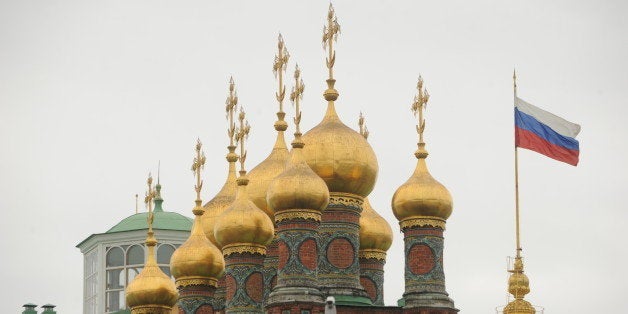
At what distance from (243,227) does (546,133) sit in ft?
34.0

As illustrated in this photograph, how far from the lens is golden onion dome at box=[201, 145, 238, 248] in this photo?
240 feet

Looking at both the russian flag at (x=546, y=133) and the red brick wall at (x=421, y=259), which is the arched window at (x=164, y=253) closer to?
the red brick wall at (x=421, y=259)

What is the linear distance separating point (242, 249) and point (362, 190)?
4.33 meters

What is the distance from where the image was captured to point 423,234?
6794 centimetres

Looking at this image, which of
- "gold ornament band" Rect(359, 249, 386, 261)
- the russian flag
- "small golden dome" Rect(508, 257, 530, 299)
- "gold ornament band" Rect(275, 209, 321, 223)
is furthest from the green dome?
"small golden dome" Rect(508, 257, 530, 299)

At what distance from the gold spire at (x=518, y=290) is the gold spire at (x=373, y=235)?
18.3 feet

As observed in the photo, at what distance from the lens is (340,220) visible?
68.1m

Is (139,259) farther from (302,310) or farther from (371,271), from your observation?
(302,310)

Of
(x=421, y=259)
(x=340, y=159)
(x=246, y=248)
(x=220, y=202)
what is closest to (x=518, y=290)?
(x=421, y=259)

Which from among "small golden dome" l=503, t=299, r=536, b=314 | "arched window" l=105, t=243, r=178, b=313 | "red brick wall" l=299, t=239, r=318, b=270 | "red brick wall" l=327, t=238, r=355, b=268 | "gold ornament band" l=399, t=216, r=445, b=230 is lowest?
"small golden dome" l=503, t=299, r=536, b=314

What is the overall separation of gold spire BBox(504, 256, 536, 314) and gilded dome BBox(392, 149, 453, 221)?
285 centimetres

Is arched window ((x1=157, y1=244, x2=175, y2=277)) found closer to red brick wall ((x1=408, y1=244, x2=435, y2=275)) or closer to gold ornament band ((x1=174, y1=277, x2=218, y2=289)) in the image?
gold ornament band ((x1=174, y1=277, x2=218, y2=289))

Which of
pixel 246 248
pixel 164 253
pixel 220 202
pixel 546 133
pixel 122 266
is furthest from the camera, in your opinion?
pixel 164 253

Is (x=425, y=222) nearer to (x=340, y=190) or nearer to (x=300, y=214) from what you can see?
(x=340, y=190)
